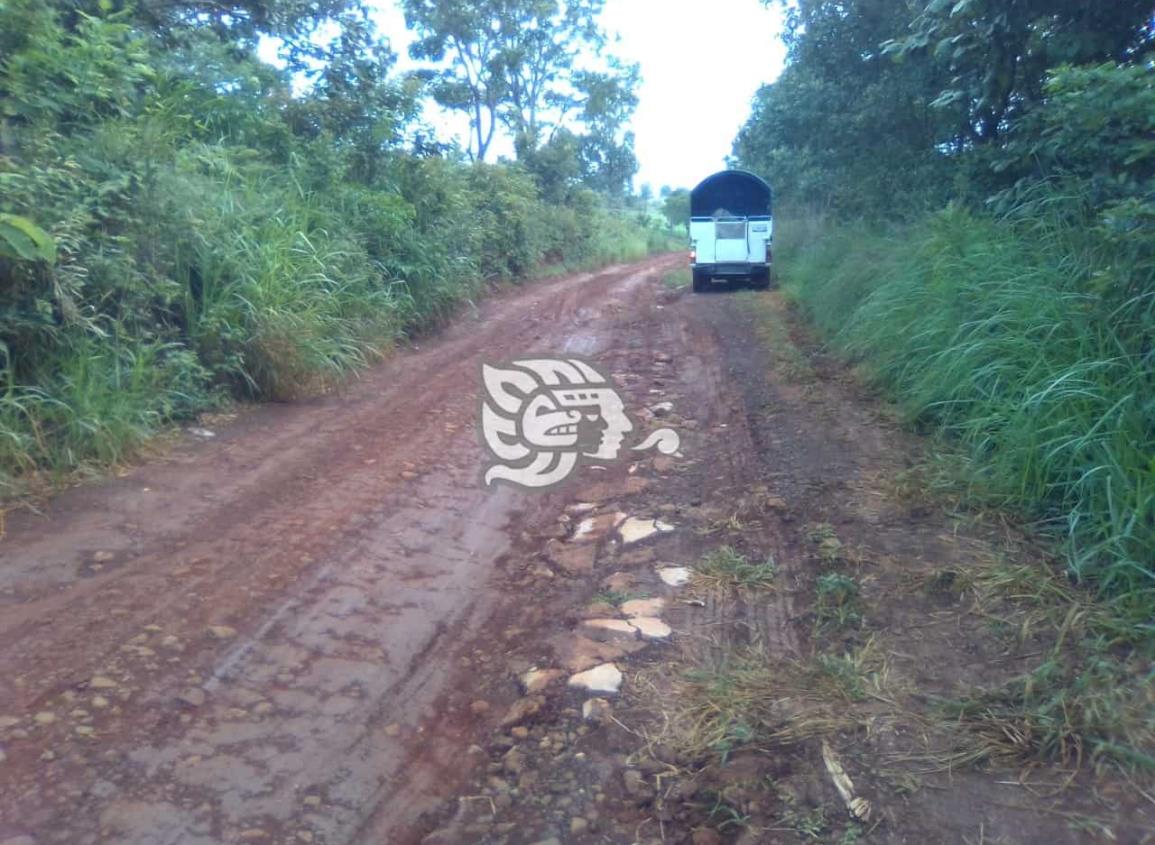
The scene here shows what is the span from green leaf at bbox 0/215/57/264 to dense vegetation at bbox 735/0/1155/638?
19.1 ft

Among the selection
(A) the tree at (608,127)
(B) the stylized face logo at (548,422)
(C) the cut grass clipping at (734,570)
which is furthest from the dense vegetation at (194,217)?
(A) the tree at (608,127)

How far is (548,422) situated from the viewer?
813 centimetres

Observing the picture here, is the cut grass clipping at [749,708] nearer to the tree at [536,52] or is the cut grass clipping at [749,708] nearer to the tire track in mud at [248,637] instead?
the tire track in mud at [248,637]

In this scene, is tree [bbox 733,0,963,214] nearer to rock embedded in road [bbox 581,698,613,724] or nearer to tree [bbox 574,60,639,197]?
rock embedded in road [bbox 581,698,613,724]

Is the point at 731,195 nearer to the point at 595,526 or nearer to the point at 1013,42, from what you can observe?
the point at 1013,42

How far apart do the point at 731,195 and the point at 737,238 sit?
4.89 feet

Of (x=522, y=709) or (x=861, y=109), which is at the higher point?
(x=861, y=109)

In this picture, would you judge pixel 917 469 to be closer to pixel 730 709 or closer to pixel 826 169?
pixel 730 709

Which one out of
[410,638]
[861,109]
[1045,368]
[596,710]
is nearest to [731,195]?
[861,109]

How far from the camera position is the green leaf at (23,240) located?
5.98m

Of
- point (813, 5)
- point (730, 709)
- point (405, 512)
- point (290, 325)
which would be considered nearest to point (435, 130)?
point (813, 5)

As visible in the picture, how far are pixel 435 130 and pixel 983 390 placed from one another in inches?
401

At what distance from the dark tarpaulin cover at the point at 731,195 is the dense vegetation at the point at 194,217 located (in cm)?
681

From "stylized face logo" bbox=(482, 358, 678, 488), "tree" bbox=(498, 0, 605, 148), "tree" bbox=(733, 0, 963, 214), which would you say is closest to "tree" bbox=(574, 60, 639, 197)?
"tree" bbox=(498, 0, 605, 148)
